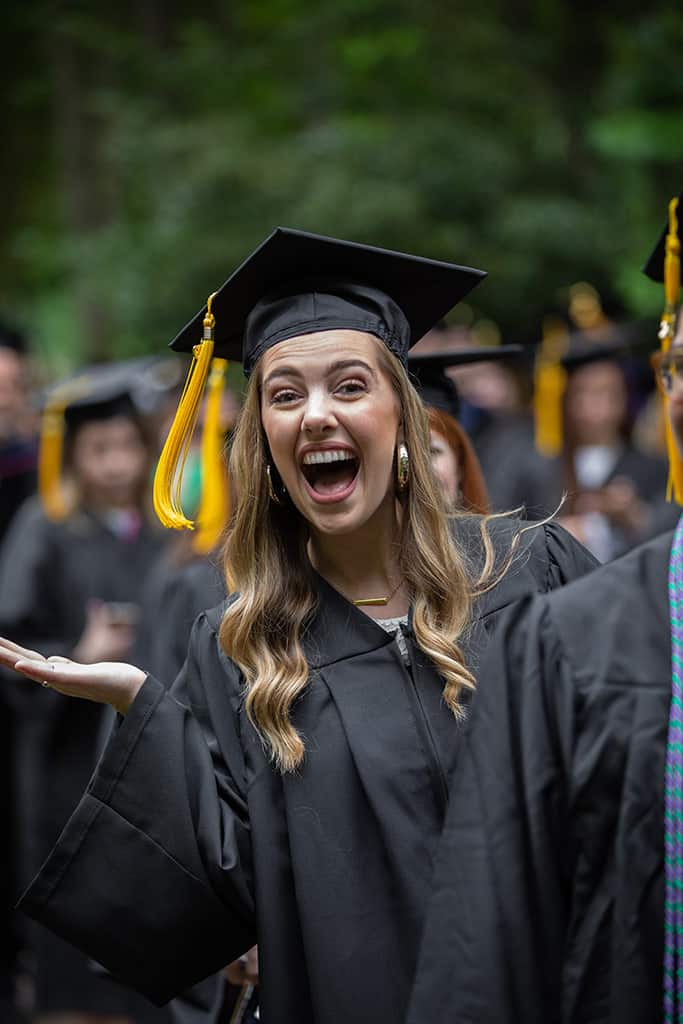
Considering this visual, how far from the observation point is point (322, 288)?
307cm

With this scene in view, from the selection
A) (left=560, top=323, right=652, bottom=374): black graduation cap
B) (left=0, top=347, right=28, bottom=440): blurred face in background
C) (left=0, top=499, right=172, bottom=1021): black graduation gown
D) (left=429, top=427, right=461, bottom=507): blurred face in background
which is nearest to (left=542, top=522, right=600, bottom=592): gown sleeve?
(left=429, top=427, right=461, bottom=507): blurred face in background

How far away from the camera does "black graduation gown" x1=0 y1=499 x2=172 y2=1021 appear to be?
603 centimetres

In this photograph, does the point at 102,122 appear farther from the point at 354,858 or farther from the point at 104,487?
the point at 354,858

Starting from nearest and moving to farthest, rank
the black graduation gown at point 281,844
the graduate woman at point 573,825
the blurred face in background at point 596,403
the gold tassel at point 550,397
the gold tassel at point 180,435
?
1. the graduate woman at point 573,825
2. the black graduation gown at point 281,844
3. the gold tassel at point 180,435
4. the blurred face in background at point 596,403
5. the gold tassel at point 550,397

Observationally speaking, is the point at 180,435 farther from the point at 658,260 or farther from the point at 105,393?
the point at 105,393

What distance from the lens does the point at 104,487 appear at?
6.41 metres

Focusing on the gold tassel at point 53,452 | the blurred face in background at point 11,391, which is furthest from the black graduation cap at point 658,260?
the blurred face in background at point 11,391

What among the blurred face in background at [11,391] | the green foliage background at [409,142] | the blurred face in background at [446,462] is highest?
the green foliage background at [409,142]

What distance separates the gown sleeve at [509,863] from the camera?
2129 mm

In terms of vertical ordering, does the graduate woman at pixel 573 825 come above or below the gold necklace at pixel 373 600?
below

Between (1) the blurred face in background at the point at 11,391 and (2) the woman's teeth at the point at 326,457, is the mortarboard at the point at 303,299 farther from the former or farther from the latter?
(1) the blurred face in background at the point at 11,391

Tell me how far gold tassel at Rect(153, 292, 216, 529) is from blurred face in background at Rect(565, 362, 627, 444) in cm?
431

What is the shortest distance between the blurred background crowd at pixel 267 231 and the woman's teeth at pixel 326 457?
1.16 m

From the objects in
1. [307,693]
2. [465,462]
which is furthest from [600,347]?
[307,693]
